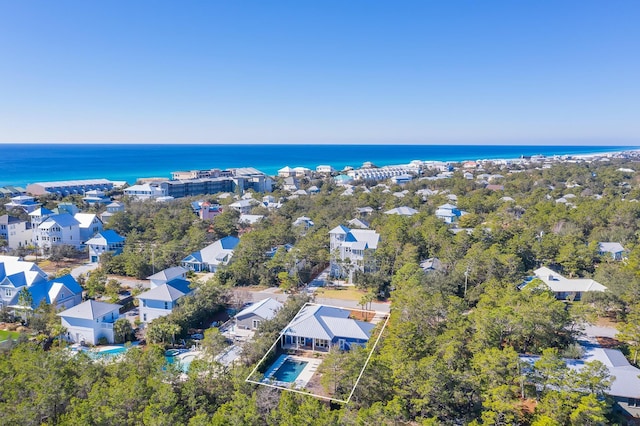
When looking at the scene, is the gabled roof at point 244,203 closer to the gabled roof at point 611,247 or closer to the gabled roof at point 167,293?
the gabled roof at point 167,293

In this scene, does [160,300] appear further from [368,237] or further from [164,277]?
[368,237]

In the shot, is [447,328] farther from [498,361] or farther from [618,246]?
[618,246]

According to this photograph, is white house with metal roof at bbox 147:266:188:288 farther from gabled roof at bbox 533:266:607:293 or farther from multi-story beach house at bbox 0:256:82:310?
gabled roof at bbox 533:266:607:293

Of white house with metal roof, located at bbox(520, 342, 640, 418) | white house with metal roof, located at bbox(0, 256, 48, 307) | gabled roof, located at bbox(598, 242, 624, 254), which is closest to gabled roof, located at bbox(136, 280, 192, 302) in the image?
white house with metal roof, located at bbox(0, 256, 48, 307)

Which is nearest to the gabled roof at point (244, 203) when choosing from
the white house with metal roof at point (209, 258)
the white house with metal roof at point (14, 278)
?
the white house with metal roof at point (209, 258)

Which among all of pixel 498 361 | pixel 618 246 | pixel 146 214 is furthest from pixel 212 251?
pixel 618 246

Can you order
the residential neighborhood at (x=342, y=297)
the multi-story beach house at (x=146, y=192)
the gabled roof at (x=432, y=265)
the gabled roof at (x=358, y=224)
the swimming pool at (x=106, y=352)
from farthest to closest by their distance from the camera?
the multi-story beach house at (x=146, y=192) → the gabled roof at (x=358, y=224) → the gabled roof at (x=432, y=265) → the swimming pool at (x=106, y=352) → the residential neighborhood at (x=342, y=297)

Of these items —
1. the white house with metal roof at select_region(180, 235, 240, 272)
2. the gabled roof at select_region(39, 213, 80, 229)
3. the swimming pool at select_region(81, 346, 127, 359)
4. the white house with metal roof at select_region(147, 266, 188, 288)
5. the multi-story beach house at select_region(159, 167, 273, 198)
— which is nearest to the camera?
the swimming pool at select_region(81, 346, 127, 359)
